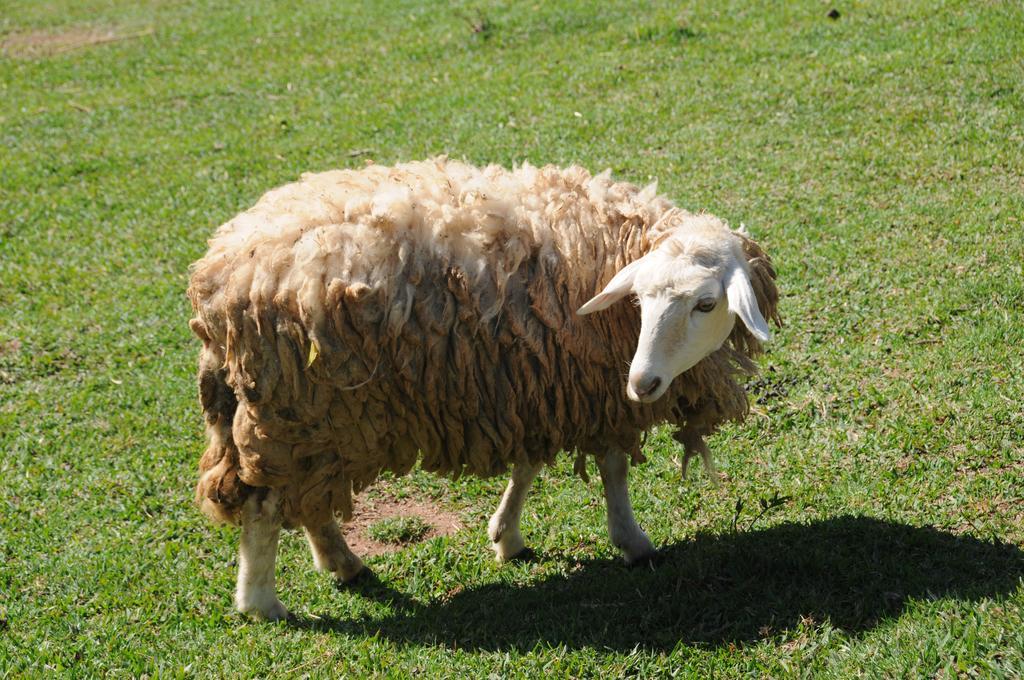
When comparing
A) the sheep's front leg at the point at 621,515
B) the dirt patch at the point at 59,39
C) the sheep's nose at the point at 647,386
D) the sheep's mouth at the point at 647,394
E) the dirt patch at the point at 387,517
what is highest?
the sheep's nose at the point at 647,386

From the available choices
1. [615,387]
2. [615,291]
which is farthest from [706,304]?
[615,387]

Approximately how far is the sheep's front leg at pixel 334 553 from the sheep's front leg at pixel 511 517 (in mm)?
687

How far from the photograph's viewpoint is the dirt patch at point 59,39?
1463 centimetres

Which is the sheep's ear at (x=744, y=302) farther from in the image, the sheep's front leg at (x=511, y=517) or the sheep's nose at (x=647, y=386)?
the sheep's front leg at (x=511, y=517)

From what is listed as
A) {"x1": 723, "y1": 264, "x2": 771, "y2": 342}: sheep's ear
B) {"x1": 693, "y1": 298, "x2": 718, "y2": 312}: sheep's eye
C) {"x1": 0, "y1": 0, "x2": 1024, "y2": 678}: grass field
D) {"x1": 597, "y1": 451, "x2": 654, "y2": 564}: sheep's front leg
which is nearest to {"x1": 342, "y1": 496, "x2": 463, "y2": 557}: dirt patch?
{"x1": 0, "y1": 0, "x2": 1024, "y2": 678}: grass field

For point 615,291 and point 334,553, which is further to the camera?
point 334,553

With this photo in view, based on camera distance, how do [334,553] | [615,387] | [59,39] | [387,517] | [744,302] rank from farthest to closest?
[59,39]
[387,517]
[334,553]
[615,387]
[744,302]

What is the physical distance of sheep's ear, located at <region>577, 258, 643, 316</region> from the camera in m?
4.19

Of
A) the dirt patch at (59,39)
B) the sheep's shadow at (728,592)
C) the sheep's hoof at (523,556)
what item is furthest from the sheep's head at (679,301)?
the dirt patch at (59,39)

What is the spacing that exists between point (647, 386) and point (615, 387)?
0.44 metres

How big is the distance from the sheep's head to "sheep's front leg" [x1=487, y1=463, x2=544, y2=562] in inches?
41.6

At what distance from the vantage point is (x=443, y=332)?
434 centimetres

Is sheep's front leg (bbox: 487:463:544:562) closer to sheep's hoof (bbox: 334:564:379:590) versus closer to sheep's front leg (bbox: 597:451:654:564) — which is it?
sheep's front leg (bbox: 597:451:654:564)

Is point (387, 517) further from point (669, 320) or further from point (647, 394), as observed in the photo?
point (669, 320)
